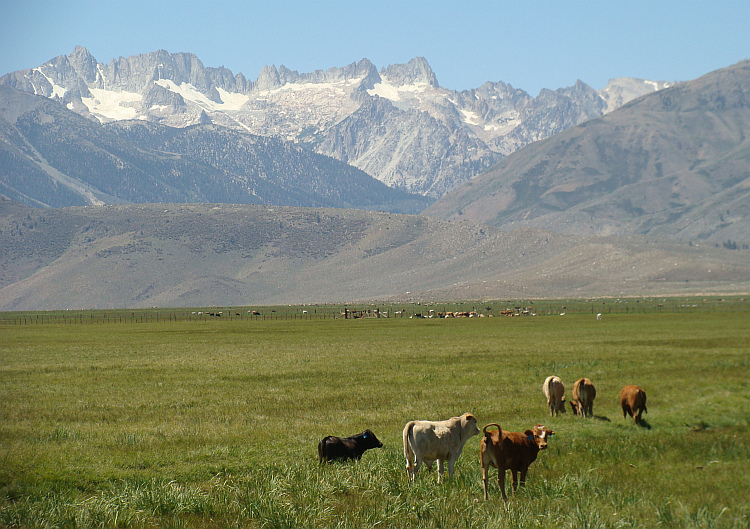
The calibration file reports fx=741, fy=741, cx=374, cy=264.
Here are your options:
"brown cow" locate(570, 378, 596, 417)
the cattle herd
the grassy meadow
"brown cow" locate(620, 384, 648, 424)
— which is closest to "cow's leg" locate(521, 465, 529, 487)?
the cattle herd

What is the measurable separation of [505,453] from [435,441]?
5.12 ft

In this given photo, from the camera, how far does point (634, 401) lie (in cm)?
2102

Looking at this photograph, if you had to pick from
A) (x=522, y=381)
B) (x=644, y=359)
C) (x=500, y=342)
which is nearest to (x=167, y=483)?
(x=522, y=381)

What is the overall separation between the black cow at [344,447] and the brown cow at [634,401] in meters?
8.12

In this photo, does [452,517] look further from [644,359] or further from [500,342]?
[500,342]

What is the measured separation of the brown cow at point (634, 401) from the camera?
2097 centimetres

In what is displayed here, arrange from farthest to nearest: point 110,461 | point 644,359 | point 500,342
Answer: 1. point 500,342
2. point 644,359
3. point 110,461

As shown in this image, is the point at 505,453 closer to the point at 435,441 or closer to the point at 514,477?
the point at 514,477

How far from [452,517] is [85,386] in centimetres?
2578

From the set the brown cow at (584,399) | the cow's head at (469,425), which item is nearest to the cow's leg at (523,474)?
the cow's head at (469,425)

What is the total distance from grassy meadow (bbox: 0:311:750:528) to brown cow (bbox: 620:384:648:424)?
0.36 metres

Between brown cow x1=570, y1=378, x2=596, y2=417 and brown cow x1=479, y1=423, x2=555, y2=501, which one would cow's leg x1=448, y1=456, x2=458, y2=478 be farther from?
brown cow x1=570, y1=378, x2=596, y2=417

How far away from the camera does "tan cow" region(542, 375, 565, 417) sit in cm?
2353

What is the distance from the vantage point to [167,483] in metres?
15.4
